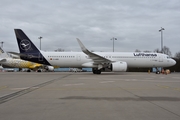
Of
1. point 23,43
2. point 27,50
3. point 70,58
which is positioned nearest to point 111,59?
point 70,58

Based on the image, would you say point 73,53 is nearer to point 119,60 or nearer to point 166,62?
point 119,60

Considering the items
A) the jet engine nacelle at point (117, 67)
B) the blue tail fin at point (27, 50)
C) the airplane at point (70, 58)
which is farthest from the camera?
the blue tail fin at point (27, 50)

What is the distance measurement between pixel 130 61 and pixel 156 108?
2272cm

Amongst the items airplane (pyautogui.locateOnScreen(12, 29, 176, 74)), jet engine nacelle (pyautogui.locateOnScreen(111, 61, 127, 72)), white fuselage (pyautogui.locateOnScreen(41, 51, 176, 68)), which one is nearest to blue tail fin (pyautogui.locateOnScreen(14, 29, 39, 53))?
airplane (pyautogui.locateOnScreen(12, 29, 176, 74))

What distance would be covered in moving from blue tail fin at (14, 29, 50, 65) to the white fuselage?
2.52ft

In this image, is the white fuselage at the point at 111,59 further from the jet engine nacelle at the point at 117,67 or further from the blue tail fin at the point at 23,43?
the jet engine nacelle at the point at 117,67

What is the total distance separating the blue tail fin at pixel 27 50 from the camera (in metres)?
26.6

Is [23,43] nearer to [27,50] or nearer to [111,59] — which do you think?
[27,50]

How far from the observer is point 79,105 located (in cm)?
637

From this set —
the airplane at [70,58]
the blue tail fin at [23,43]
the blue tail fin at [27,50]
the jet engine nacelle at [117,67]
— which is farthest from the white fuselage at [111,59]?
the jet engine nacelle at [117,67]

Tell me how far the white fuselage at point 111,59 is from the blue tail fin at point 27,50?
2.52 ft

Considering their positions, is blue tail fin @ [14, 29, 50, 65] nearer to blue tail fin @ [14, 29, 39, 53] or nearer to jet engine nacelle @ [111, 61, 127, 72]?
blue tail fin @ [14, 29, 39, 53]

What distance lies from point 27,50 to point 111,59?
1135cm

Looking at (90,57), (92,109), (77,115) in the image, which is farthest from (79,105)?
(90,57)
